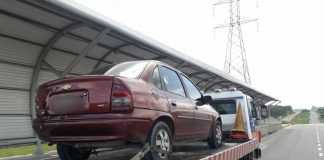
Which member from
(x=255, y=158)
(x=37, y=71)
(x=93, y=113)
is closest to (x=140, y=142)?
(x=93, y=113)

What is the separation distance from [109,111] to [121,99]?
18 centimetres

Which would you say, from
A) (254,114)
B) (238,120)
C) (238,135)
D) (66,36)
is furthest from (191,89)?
(66,36)

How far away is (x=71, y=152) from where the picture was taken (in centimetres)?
541

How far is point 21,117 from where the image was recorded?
11562 millimetres

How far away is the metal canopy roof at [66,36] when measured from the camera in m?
9.09

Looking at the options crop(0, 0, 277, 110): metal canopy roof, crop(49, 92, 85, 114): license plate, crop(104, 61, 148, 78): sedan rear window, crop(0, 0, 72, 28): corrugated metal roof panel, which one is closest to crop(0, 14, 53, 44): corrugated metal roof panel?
crop(0, 0, 277, 110): metal canopy roof

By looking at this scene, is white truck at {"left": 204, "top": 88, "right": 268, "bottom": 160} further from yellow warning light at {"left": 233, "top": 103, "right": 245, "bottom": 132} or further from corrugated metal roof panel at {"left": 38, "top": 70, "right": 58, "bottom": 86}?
corrugated metal roof panel at {"left": 38, "top": 70, "right": 58, "bottom": 86}

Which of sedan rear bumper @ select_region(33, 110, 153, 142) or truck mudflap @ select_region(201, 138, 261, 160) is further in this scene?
truck mudflap @ select_region(201, 138, 261, 160)

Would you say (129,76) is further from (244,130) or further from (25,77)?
(25,77)

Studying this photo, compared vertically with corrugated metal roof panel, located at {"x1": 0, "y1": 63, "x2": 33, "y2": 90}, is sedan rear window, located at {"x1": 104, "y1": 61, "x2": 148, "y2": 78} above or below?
below

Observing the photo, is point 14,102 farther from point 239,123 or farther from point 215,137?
point 215,137

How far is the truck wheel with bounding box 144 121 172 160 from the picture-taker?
4816 mm

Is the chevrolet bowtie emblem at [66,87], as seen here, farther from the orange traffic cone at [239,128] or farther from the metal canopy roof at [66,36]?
the orange traffic cone at [239,128]

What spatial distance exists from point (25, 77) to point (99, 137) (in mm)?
7870
